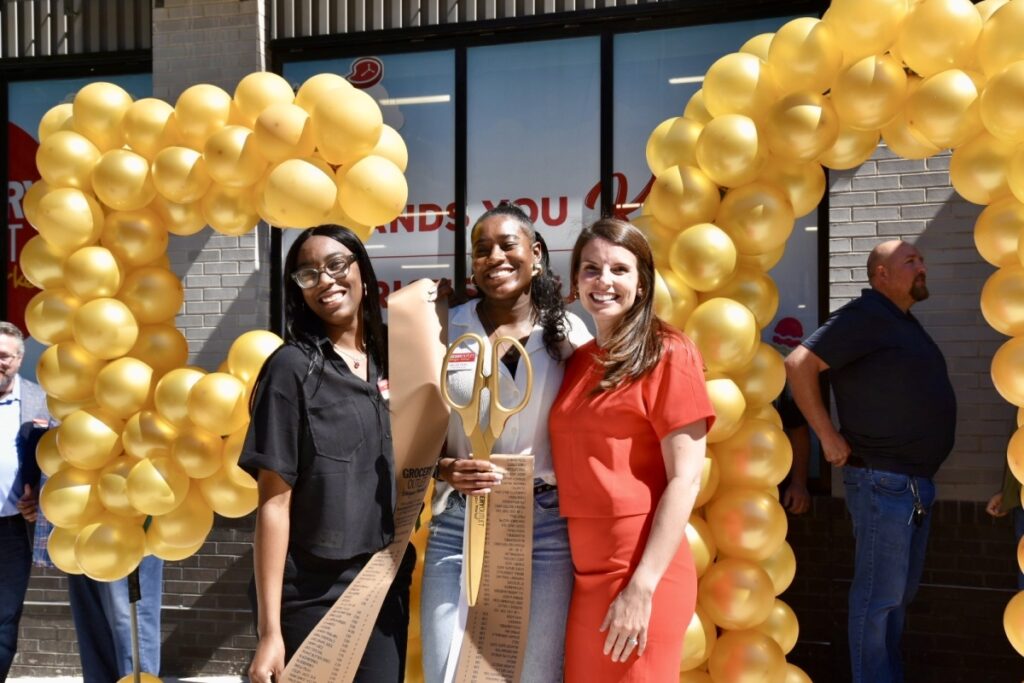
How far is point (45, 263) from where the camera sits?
3912 millimetres

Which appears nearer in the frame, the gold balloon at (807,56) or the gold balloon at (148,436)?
the gold balloon at (807,56)

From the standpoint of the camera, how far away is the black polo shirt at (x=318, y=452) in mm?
2566

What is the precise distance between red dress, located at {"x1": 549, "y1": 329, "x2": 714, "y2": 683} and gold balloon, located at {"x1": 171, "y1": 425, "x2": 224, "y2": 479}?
1.64 metres

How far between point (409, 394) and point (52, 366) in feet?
6.17

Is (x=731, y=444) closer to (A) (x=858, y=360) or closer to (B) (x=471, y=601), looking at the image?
(A) (x=858, y=360)

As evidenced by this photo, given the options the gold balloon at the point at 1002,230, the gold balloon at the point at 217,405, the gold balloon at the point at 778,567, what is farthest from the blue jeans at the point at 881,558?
the gold balloon at the point at 217,405

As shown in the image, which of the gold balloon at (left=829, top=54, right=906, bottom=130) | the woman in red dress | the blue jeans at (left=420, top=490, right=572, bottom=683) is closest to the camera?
the woman in red dress

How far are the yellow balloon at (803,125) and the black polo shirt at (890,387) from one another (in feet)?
3.38

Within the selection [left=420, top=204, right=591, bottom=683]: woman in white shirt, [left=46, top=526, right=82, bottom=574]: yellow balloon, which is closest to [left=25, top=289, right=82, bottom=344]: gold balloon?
[left=46, top=526, right=82, bottom=574]: yellow balloon

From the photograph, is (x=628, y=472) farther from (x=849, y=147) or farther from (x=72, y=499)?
(x=72, y=499)

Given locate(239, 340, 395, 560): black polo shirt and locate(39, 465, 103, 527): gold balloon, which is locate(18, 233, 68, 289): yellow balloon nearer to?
locate(39, 465, 103, 527): gold balloon

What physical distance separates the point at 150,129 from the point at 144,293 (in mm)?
625

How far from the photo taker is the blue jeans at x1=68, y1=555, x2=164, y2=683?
15.4ft

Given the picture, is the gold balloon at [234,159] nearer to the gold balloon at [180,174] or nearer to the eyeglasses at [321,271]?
the gold balloon at [180,174]
